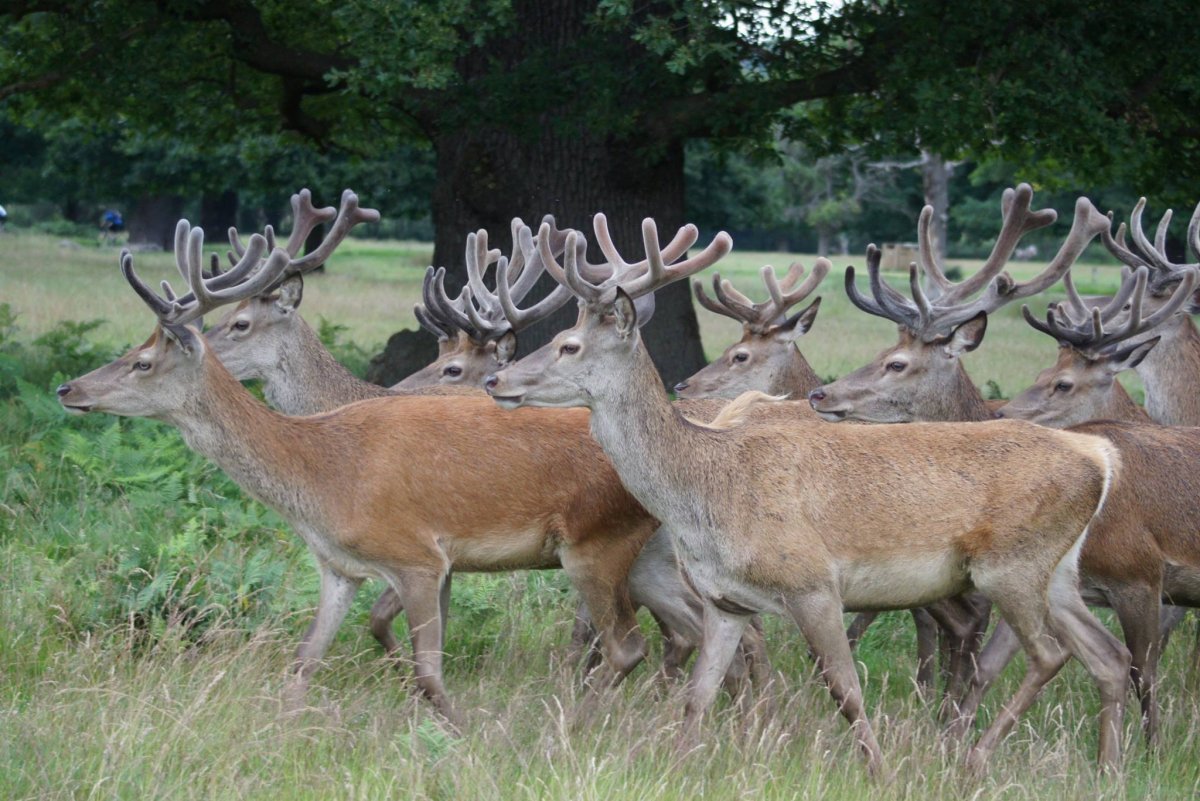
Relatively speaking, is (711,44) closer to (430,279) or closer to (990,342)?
(430,279)

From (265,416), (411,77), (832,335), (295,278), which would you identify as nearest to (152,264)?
(832,335)

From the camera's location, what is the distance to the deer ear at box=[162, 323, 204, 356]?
6.02 metres

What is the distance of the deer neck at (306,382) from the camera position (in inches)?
321

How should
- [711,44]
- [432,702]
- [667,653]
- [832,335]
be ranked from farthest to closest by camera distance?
[832,335], [711,44], [667,653], [432,702]

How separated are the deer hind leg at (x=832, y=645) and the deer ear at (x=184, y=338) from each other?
2433 millimetres

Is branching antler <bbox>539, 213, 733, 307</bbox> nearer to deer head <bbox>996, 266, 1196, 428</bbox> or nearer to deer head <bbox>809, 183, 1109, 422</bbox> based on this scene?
deer head <bbox>809, 183, 1109, 422</bbox>

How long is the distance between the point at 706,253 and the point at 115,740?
261 cm

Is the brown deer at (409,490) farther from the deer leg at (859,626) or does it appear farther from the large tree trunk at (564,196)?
the large tree trunk at (564,196)

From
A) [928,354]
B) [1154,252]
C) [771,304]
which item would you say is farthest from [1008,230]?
[1154,252]

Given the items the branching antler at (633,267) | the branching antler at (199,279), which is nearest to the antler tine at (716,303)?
the branching antler at (199,279)

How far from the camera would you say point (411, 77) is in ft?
36.0

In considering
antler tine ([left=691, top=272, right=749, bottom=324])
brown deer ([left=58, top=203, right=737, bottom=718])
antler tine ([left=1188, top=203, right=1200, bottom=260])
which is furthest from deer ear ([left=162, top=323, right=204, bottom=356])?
antler tine ([left=1188, top=203, right=1200, bottom=260])

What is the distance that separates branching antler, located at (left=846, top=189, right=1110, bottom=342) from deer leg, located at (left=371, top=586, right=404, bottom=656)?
2.44 metres

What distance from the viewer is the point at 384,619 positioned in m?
6.46
